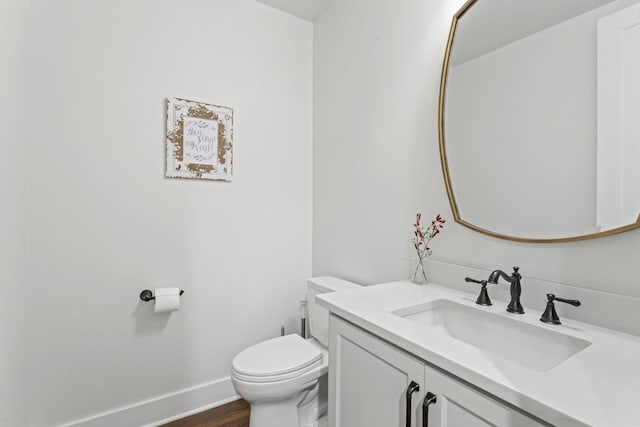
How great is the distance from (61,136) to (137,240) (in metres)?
0.62

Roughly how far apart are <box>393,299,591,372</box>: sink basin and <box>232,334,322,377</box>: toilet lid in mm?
641

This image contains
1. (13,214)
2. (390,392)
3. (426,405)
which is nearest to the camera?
(426,405)

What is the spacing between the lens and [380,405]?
36.1 inches

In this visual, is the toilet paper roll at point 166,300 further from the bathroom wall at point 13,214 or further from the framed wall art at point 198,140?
the framed wall art at point 198,140

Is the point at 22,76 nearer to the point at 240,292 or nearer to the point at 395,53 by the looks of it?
the point at 240,292

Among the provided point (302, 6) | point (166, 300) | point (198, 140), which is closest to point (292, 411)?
point (166, 300)

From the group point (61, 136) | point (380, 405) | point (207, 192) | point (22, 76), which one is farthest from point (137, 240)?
point (380, 405)

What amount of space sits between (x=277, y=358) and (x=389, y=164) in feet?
3.74

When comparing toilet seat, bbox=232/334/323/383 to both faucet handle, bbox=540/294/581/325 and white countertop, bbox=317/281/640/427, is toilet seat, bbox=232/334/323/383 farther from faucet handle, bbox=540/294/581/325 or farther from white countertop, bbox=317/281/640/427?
faucet handle, bbox=540/294/581/325

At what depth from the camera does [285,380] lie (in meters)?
1.40

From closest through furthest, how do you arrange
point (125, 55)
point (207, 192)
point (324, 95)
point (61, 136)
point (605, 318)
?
point (605, 318)
point (61, 136)
point (125, 55)
point (207, 192)
point (324, 95)

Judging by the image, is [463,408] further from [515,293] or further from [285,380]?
[285,380]

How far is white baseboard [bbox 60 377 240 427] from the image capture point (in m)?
1.63

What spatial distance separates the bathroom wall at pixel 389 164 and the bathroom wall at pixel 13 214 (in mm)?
1515
